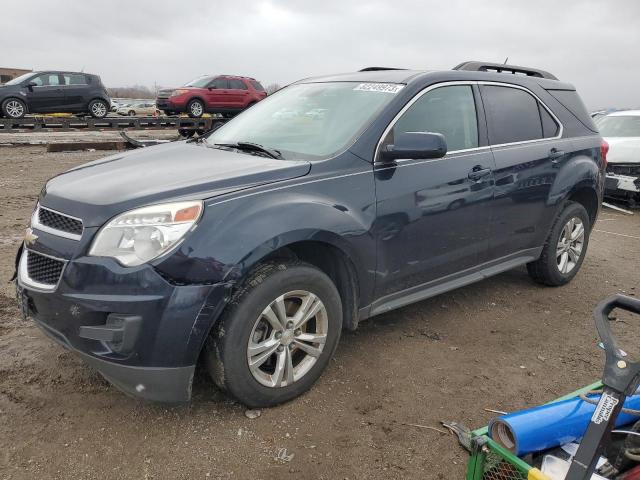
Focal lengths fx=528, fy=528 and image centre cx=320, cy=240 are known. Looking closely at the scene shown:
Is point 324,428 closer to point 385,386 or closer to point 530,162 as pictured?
point 385,386

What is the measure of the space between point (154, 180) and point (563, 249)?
3.63 meters

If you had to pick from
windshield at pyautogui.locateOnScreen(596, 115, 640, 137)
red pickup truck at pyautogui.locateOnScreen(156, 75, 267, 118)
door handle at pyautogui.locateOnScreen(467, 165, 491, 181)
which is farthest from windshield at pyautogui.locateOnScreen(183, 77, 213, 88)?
door handle at pyautogui.locateOnScreen(467, 165, 491, 181)

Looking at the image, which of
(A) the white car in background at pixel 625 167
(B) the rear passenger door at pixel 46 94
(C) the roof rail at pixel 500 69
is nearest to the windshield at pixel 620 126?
(A) the white car in background at pixel 625 167

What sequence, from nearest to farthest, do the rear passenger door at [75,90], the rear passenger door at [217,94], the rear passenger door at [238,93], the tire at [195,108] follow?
the rear passenger door at [75,90]
the tire at [195,108]
the rear passenger door at [217,94]
the rear passenger door at [238,93]

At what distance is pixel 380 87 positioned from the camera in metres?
3.44

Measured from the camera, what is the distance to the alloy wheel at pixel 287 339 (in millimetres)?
2648

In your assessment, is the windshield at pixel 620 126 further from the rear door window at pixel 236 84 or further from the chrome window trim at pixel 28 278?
the rear door window at pixel 236 84

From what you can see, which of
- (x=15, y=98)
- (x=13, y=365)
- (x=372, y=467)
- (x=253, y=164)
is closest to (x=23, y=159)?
(x=15, y=98)

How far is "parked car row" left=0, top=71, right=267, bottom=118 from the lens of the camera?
1677cm

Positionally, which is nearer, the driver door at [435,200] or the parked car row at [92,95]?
the driver door at [435,200]

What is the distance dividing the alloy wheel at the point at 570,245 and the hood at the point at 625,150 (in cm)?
506

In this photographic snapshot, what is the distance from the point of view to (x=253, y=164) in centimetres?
290

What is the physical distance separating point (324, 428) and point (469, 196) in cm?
182

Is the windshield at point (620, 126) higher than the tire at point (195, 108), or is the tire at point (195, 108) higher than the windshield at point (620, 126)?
the windshield at point (620, 126)
